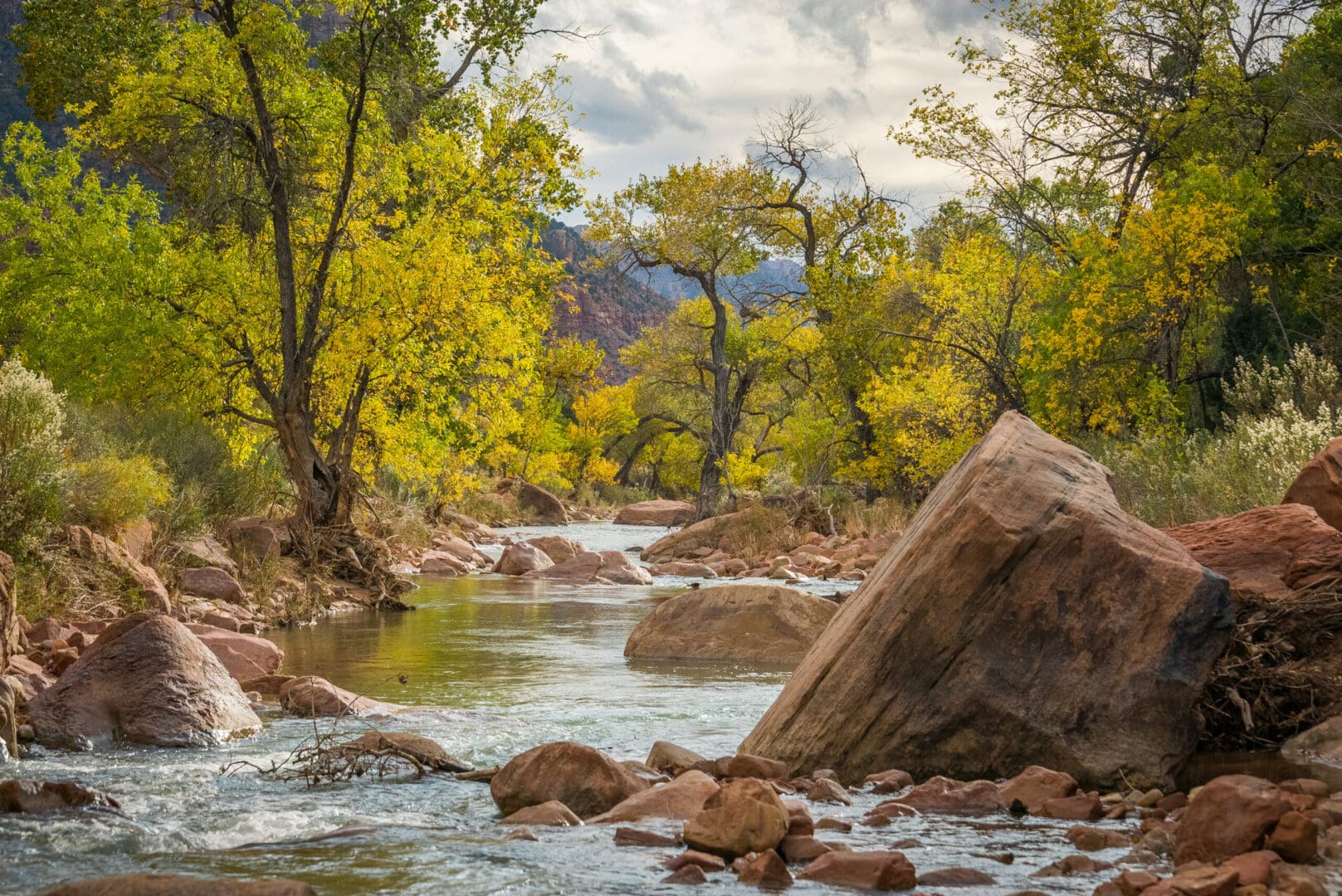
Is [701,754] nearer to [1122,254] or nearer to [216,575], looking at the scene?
[216,575]

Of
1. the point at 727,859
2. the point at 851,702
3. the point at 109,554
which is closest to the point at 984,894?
the point at 727,859

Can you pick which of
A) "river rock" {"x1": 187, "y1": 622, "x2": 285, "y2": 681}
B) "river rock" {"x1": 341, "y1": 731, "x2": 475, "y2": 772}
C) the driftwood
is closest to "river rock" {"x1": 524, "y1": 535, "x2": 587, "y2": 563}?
"river rock" {"x1": 187, "y1": 622, "x2": 285, "y2": 681}

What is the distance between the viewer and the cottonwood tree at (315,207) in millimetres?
15875

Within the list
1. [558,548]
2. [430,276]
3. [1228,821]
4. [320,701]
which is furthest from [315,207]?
[1228,821]

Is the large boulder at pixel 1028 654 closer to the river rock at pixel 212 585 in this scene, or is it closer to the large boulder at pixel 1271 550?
the large boulder at pixel 1271 550

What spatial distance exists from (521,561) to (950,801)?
57.2 feet

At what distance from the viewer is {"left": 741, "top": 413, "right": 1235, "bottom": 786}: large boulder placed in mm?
6125

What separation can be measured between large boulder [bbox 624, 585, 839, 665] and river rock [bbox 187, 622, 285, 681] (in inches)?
137

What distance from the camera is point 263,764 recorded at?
6.79 metres

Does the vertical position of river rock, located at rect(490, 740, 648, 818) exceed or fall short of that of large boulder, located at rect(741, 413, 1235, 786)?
it falls short

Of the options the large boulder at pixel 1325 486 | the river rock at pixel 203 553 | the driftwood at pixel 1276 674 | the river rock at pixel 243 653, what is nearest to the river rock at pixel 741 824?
the driftwood at pixel 1276 674

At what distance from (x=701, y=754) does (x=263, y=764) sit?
8.37ft

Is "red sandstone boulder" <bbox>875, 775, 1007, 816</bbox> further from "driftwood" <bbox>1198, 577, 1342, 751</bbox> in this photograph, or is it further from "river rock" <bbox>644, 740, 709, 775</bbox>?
"driftwood" <bbox>1198, 577, 1342, 751</bbox>

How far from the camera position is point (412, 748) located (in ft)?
22.4
